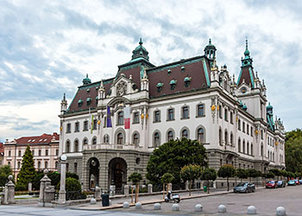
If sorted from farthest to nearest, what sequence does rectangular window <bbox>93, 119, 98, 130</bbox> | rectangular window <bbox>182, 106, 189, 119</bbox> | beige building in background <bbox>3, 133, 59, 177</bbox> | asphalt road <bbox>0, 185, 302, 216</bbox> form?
beige building in background <bbox>3, 133, 59, 177</bbox> < rectangular window <bbox>93, 119, 98, 130</bbox> < rectangular window <bbox>182, 106, 189, 119</bbox> < asphalt road <bbox>0, 185, 302, 216</bbox>

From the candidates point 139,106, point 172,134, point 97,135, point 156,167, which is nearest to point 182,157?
point 156,167

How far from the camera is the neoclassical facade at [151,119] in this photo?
5109 cm

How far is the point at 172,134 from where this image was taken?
53.9 metres

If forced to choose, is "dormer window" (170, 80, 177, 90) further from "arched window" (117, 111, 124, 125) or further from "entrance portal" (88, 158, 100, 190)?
"entrance portal" (88, 158, 100, 190)

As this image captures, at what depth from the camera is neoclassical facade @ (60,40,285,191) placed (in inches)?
2012

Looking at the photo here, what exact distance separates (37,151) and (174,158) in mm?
64190

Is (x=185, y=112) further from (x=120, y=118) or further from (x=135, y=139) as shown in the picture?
(x=120, y=118)

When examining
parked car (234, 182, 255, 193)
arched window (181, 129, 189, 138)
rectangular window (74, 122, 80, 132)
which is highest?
rectangular window (74, 122, 80, 132)

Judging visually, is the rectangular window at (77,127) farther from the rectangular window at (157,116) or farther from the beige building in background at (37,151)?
the beige building in background at (37,151)

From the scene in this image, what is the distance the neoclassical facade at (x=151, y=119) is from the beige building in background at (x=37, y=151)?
88.4 ft

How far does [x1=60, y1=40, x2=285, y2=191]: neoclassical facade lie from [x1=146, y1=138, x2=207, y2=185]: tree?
17.2 feet

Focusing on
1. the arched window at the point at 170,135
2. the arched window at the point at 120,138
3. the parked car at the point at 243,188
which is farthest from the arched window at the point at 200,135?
the arched window at the point at 120,138

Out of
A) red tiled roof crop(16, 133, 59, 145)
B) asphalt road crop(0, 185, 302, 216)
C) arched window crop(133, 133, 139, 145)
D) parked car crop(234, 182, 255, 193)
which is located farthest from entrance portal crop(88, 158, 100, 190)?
red tiled roof crop(16, 133, 59, 145)

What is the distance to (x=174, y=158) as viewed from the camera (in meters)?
43.3
